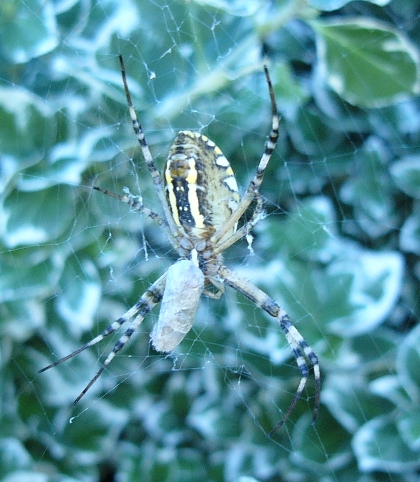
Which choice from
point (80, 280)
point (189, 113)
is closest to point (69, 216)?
point (80, 280)

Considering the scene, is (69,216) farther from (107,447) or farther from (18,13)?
(107,447)

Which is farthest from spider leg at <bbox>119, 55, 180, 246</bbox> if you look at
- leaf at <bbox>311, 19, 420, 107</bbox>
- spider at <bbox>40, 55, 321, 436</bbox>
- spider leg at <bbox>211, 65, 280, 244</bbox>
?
leaf at <bbox>311, 19, 420, 107</bbox>

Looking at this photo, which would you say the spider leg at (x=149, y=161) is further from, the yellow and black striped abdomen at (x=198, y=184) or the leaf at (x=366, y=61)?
the leaf at (x=366, y=61)

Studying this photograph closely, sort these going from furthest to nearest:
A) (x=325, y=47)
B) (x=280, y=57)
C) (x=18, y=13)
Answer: (x=280, y=57), (x=325, y=47), (x=18, y=13)

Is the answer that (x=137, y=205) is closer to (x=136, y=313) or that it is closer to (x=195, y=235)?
(x=195, y=235)

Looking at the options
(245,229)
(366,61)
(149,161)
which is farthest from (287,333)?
(366,61)
